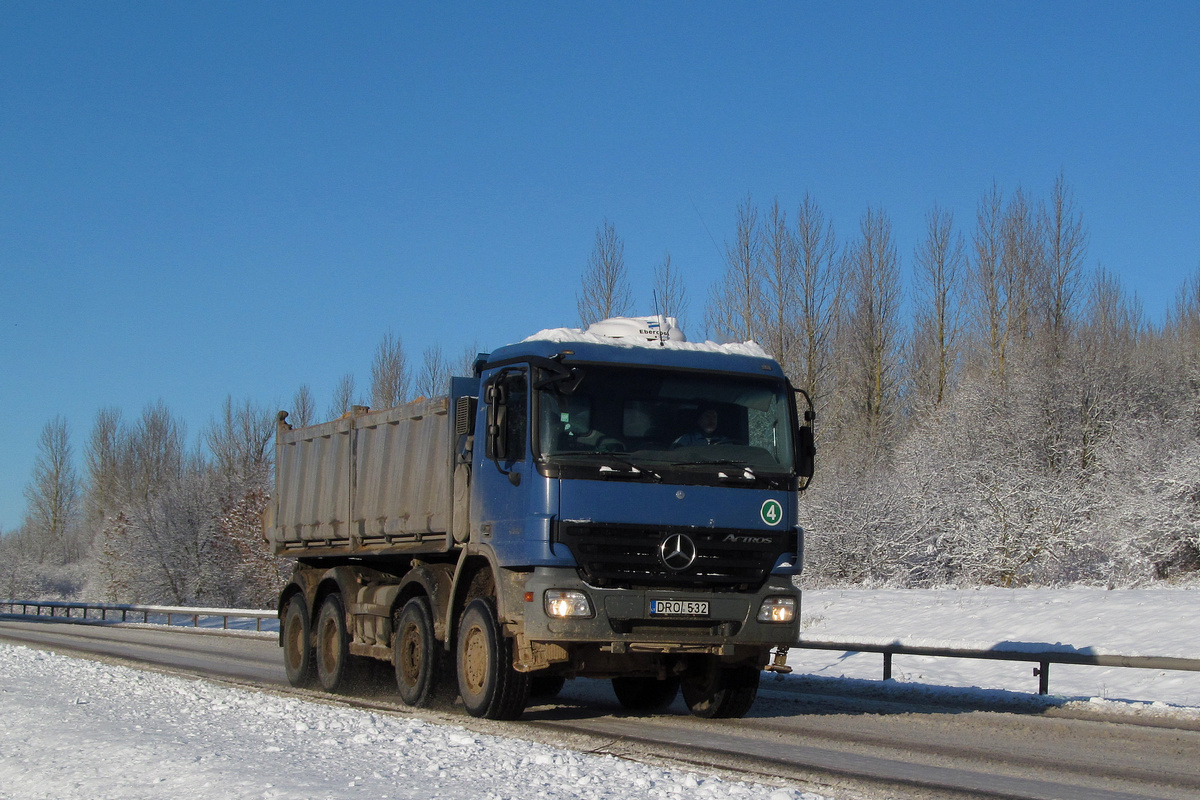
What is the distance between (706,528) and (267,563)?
136ft

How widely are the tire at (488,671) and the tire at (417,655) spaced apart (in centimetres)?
93

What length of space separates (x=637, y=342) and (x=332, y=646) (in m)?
6.35

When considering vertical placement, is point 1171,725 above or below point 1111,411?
below

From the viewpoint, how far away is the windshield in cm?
971

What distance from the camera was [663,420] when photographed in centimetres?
998

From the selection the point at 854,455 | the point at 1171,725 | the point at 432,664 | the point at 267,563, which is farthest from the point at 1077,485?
the point at 267,563

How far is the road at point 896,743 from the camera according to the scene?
7.11 metres

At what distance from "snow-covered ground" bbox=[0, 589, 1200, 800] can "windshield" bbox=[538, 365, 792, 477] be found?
2450 millimetres

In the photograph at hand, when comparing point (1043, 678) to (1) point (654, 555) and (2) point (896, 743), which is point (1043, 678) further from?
(1) point (654, 555)

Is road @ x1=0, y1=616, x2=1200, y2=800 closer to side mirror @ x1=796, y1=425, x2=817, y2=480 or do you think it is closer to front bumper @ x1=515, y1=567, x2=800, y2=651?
front bumper @ x1=515, y1=567, x2=800, y2=651

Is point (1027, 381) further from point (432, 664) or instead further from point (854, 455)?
point (432, 664)

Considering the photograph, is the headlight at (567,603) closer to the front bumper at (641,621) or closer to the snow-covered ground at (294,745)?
the front bumper at (641,621)

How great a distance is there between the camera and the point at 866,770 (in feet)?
24.8

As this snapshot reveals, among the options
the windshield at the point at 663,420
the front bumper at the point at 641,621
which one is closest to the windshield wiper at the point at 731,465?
the windshield at the point at 663,420
